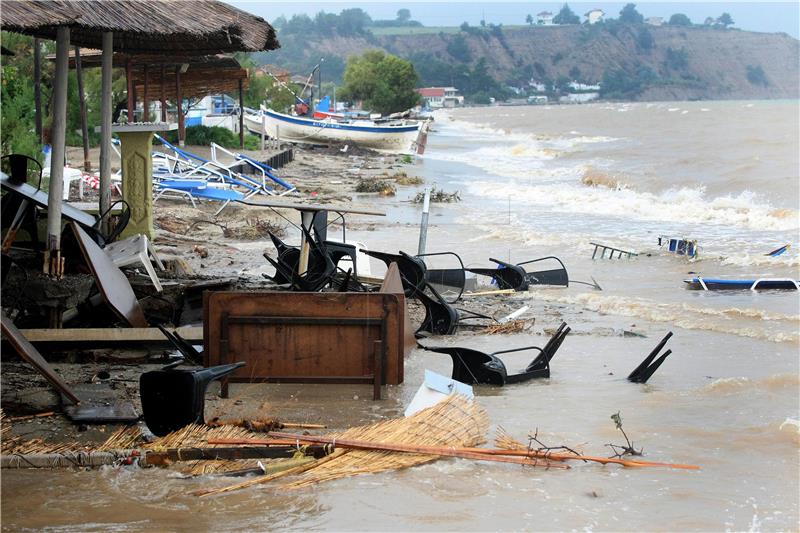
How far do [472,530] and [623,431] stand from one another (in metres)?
1.78

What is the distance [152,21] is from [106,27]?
1.72 feet

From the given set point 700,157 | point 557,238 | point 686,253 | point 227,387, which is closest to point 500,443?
point 227,387

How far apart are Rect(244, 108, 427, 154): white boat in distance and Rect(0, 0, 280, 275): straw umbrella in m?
35.5

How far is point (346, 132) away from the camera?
1825 inches

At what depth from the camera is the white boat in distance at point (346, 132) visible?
45.1 metres

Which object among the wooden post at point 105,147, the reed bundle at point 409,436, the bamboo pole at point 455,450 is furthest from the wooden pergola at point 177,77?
the bamboo pole at point 455,450

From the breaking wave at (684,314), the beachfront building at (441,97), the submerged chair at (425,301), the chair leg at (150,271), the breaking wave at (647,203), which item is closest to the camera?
the chair leg at (150,271)

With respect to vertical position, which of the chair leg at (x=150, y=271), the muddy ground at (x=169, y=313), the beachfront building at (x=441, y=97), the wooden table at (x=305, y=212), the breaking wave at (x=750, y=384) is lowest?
the breaking wave at (x=750, y=384)

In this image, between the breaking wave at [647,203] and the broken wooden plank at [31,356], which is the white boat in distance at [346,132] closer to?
the breaking wave at [647,203]

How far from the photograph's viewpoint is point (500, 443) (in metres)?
5.76

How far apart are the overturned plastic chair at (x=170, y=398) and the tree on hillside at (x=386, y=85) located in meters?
79.8

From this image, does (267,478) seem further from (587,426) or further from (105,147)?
(105,147)

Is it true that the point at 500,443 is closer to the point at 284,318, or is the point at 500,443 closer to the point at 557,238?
the point at 284,318

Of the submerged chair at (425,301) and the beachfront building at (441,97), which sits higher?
the beachfront building at (441,97)
